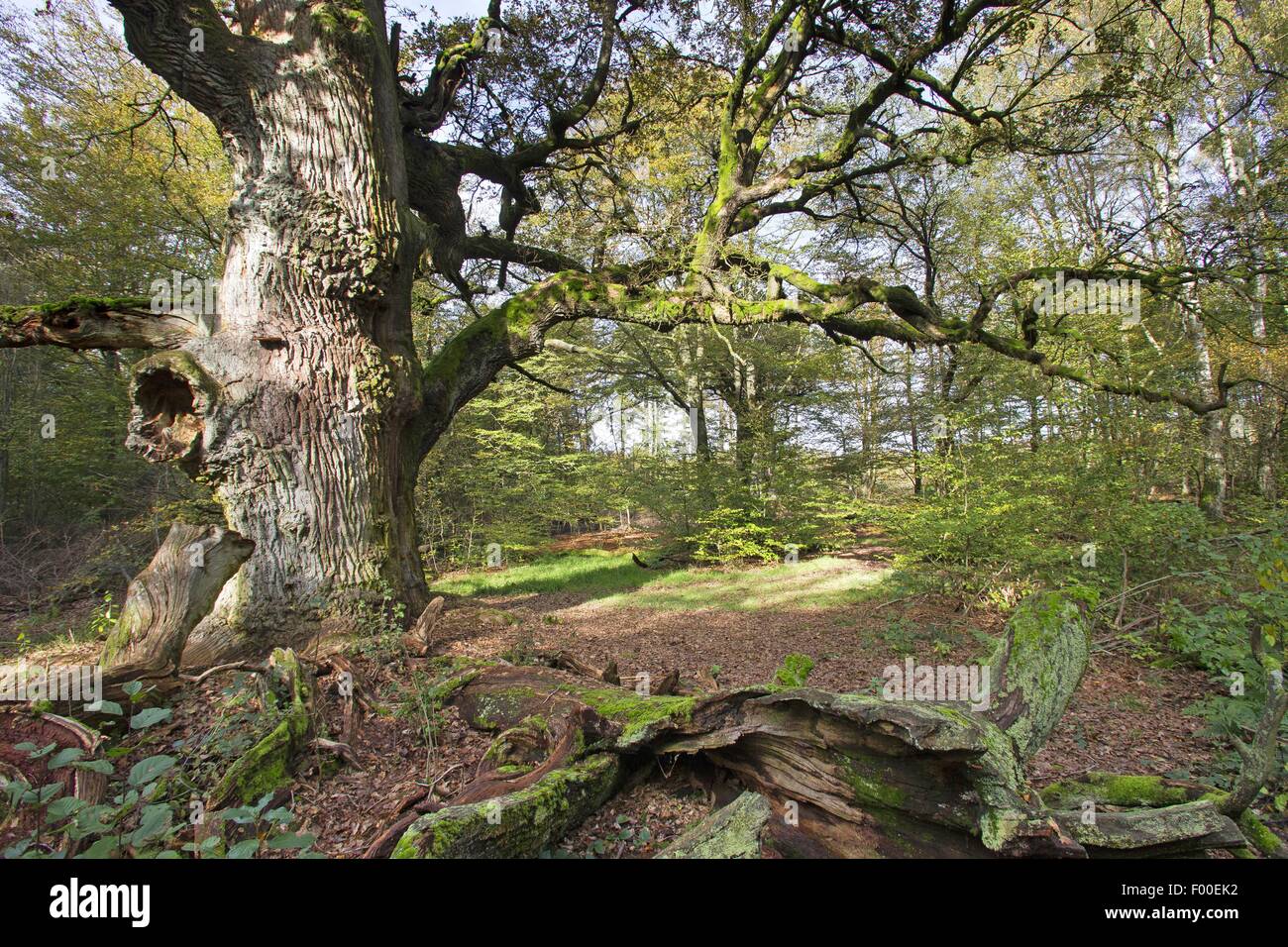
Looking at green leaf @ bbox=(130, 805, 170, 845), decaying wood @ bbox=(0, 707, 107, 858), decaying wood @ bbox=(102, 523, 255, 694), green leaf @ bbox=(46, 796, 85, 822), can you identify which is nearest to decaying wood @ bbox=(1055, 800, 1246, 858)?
green leaf @ bbox=(130, 805, 170, 845)

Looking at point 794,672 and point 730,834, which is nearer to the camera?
point 730,834

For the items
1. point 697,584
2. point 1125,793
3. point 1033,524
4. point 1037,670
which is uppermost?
point 1033,524

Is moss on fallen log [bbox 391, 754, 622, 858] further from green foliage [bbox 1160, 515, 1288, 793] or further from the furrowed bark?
green foliage [bbox 1160, 515, 1288, 793]

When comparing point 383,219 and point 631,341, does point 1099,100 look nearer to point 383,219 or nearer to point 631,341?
point 383,219

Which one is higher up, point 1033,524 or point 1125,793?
point 1033,524

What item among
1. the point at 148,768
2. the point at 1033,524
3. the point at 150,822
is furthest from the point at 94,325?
the point at 1033,524

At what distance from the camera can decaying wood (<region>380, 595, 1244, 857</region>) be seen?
191 centimetres

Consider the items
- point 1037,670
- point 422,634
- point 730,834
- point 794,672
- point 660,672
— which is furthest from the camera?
point 660,672

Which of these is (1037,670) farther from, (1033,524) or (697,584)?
(697,584)

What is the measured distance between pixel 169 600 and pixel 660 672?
4.15m

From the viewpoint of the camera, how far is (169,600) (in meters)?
3.42

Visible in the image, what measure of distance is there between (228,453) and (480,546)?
12.1 m

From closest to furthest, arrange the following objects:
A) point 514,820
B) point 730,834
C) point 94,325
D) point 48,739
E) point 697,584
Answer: point 730,834
point 514,820
point 48,739
point 94,325
point 697,584
